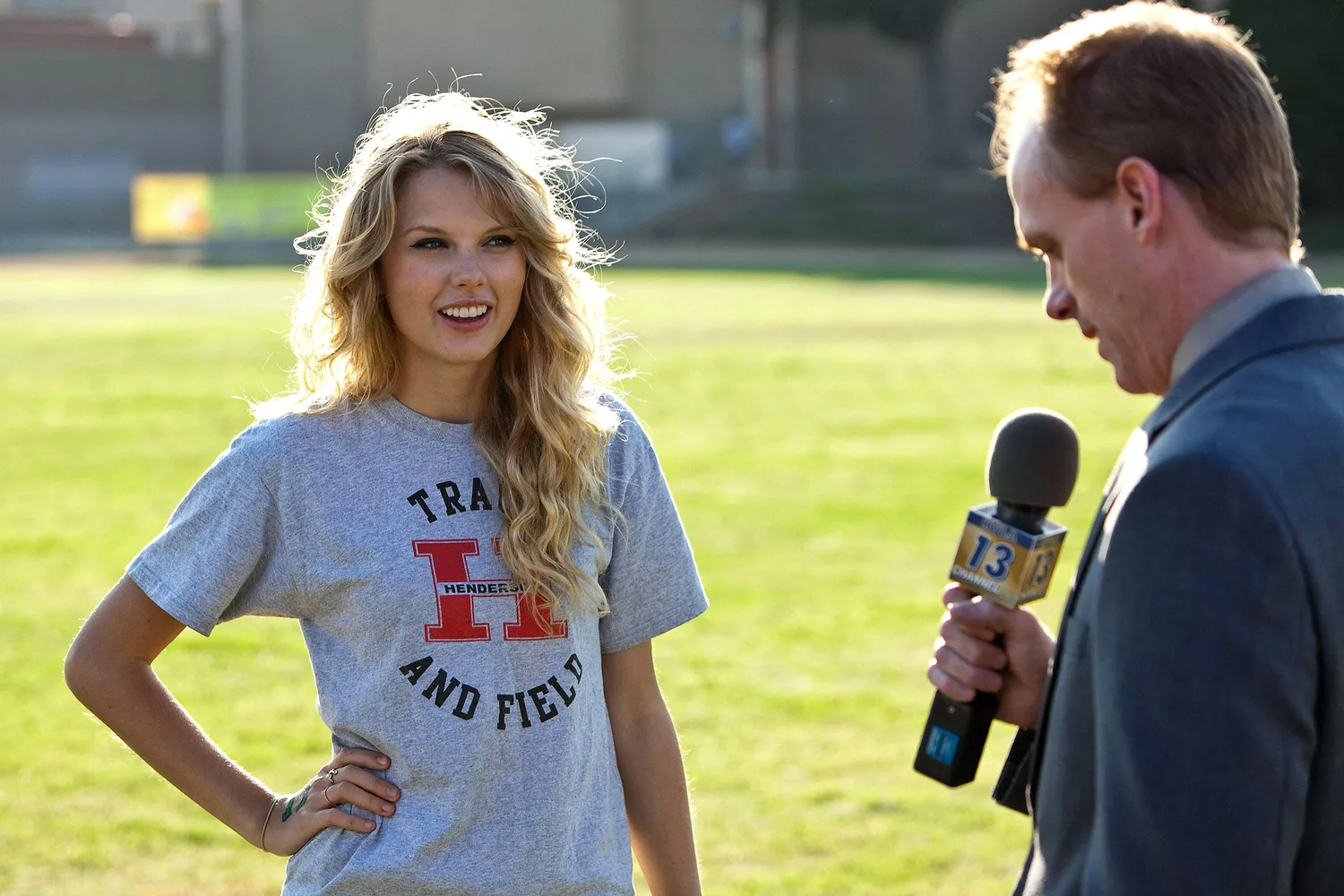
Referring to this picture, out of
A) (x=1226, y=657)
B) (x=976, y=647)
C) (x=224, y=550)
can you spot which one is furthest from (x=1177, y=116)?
(x=224, y=550)

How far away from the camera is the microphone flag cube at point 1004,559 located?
7.11ft

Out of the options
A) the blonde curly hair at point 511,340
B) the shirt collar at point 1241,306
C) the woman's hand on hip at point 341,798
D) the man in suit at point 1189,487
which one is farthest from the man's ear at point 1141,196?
the woman's hand on hip at point 341,798

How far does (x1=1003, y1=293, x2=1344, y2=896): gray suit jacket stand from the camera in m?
1.54

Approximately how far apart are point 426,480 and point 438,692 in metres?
0.36

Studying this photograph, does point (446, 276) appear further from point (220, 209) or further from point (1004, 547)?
point (220, 209)

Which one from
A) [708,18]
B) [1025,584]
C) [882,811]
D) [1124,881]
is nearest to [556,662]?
[1025,584]

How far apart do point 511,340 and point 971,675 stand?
115 cm

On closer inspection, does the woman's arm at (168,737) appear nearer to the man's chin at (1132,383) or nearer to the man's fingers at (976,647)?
the man's fingers at (976,647)

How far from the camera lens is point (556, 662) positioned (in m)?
2.65

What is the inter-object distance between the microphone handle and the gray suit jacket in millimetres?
558

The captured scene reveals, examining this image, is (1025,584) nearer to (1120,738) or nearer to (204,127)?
(1120,738)

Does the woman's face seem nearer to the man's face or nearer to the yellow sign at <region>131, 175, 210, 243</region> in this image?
the man's face

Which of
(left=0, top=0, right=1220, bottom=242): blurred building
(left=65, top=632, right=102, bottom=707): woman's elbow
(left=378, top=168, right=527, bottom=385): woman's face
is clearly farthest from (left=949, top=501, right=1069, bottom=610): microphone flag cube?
(left=0, top=0, right=1220, bottom=242): blurred building

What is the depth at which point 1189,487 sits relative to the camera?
1.56 meters
